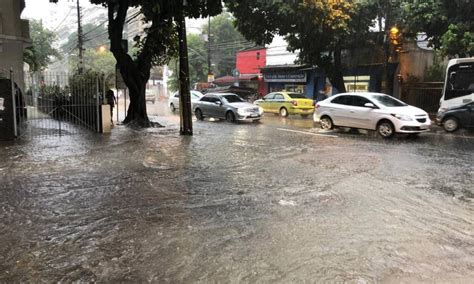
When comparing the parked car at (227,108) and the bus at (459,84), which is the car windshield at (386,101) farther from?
the parked car at (227,108)

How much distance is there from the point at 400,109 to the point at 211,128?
7.43 metres

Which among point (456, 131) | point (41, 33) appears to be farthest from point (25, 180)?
point (41, 33)

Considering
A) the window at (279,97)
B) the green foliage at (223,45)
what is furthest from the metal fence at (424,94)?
the green foliage at (223,45)

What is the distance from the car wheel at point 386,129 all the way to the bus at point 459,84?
3.87 metres

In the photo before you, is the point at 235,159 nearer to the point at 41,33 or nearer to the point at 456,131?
the point at 456,131

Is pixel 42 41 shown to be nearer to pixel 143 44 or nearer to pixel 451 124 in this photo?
pixel 143 44

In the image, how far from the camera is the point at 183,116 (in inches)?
621

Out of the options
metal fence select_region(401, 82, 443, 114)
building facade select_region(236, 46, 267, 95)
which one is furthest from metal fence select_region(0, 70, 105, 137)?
building facade select_region(236, 46, 267, 95)

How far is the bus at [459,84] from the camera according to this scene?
16656 millimetres

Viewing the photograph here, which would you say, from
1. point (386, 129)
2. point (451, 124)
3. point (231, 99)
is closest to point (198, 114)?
point (231, 99)

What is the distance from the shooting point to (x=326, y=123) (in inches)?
689

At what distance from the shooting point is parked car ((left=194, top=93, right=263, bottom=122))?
21344mm

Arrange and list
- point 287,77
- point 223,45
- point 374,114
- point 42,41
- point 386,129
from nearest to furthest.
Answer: point 386,129, point 374,114, point 287,77, point 42,41, point 223,45

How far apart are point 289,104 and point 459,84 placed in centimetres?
955
